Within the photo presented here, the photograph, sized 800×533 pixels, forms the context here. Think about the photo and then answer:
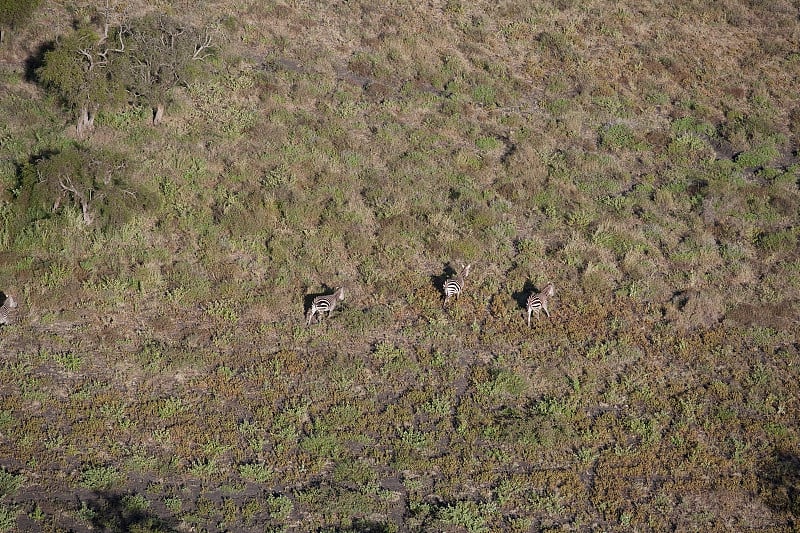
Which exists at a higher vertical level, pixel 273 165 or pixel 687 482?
pixel 687 482

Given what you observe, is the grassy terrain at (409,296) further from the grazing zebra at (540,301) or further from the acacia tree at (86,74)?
the acacia tree at (86,74)

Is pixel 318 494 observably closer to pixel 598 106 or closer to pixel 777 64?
pixel 598 106

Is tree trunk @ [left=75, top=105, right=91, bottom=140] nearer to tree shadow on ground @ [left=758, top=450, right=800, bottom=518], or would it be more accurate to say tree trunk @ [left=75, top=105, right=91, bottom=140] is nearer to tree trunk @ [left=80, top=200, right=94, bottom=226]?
tree trunk @ [left=80, top=200, right=94, bottom=226]

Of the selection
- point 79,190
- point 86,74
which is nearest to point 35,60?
point 86,74

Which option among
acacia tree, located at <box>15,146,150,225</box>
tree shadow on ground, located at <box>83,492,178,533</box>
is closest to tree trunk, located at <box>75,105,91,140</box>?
acacia tree, located at <box>15,146,150,225</box>

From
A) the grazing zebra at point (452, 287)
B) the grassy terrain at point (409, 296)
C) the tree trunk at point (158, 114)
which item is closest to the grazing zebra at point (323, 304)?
the grassy terrain at point (409, 296)

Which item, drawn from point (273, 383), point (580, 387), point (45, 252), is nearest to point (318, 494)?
point (273, 383)

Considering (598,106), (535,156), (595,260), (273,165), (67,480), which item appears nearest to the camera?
(67,480)
